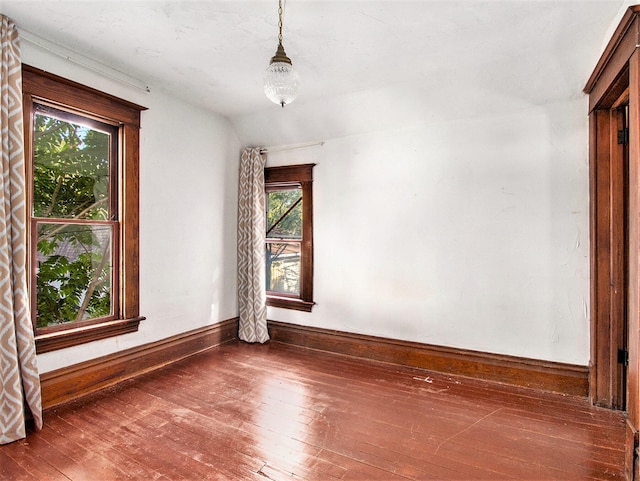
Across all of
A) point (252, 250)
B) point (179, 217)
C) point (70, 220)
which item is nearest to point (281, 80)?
point (70, 220)

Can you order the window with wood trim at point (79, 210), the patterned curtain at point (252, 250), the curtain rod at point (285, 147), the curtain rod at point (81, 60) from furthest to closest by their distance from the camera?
1. the patterned curtain at point (252, 250)
2. the curtain rod at point (285, 147)
3. the window with wood trim at point (79, 210)
4. the curtain rod at point (81, 60)

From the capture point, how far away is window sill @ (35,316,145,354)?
2613 millimetres

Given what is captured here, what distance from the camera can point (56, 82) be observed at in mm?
2680

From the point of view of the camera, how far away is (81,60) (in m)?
2.80

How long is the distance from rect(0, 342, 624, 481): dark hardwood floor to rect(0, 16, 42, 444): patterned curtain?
0.21 m

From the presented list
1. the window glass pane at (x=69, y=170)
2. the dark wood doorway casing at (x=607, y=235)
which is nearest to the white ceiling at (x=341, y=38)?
the dark wood doorway casing at (x=607, y=235)

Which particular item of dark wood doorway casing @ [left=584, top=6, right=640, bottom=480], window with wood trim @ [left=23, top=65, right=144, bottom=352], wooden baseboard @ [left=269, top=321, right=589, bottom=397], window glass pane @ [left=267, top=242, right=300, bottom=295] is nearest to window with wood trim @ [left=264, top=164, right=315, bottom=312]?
window glass pane @ [left=267, top=242, right=300, bottom=295]

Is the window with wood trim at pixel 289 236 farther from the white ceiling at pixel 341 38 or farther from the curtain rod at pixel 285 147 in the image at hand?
the white ceiling at pixel 341 38

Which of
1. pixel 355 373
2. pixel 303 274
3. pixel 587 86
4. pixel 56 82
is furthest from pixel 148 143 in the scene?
pixel 587 86

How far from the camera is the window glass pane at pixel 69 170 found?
2676 mm

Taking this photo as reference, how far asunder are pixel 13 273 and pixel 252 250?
2237 mm

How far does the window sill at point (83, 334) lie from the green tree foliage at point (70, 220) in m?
0.12

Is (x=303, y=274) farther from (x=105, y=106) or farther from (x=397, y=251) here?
(x=105, y=106)

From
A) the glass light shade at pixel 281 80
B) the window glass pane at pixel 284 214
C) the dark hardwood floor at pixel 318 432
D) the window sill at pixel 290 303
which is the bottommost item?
the dark hardwood floor at pixel 318 432
